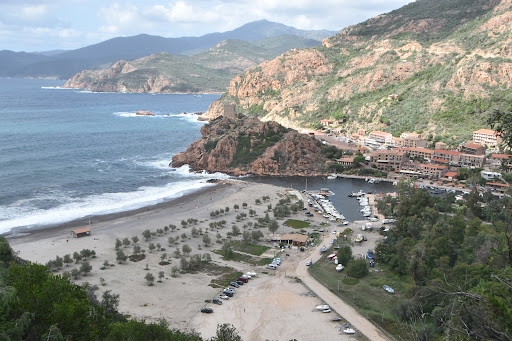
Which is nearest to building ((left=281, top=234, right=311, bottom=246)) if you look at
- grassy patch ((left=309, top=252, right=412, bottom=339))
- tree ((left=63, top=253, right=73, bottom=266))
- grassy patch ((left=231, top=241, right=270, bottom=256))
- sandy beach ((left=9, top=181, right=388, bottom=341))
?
sandy beach ((left=9, top=181, right=388, bottom=341))

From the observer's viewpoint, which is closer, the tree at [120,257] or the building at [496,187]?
the tree at [120,257]

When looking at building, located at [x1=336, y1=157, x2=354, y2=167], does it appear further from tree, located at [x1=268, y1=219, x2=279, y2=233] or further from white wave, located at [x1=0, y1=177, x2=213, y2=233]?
tree, located at [x1=268, y1=219, x2=279, y2=233]

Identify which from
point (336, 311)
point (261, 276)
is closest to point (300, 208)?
point (261, 276)

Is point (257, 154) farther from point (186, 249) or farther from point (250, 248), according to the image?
point (186, 249)

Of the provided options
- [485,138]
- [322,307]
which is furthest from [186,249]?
[485,138]

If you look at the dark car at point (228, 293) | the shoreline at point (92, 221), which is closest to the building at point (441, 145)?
the shoreline at point (92, 221)

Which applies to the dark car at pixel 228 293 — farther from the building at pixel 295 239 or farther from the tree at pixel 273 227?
the tree at pixel 273 227

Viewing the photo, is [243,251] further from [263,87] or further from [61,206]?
[263,87]
